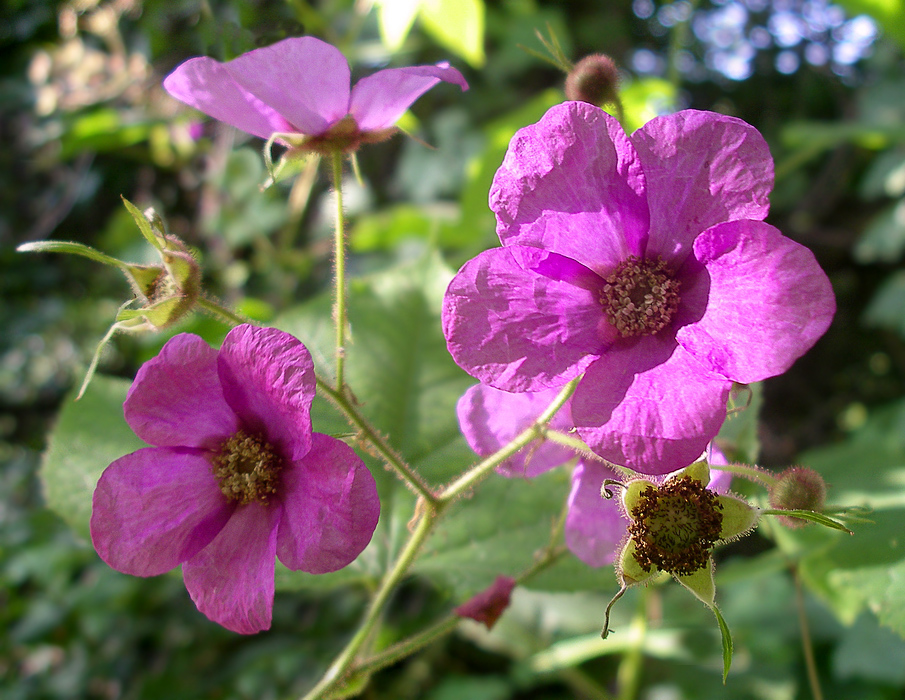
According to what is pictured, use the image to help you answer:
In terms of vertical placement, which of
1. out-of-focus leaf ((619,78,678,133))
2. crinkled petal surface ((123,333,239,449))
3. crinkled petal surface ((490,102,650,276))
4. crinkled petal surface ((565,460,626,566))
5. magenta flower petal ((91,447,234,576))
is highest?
crinkled petal surface ((490,102,650,276))

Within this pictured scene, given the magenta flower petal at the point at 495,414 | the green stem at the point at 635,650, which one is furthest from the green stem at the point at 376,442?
the green stem at the point at 635,650

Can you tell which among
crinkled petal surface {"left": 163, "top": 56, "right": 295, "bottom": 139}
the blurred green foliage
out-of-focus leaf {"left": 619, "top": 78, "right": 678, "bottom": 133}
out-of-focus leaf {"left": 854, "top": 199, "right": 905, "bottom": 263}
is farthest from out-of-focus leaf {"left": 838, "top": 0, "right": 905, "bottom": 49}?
crinkled petal surface {"left": 163, "top": 56, "right": 295, "bottom": 139}

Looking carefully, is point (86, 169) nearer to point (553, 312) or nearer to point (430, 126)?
point (430, 126)

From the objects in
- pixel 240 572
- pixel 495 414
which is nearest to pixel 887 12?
pixel 495 414

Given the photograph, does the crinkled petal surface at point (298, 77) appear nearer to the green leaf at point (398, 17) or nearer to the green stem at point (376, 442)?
the green stem at point (376, 442)

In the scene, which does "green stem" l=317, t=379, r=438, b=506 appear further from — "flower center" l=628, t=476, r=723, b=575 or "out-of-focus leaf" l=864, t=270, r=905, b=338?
"out-of-focus leaf" l=864, t=270, r=905, b=338

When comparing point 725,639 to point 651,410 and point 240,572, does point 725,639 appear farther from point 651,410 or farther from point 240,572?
point 240,572

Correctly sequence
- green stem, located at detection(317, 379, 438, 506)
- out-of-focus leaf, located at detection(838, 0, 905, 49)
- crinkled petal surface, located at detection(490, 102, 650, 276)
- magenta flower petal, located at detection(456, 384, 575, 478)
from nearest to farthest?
crinkled petal surface, located at detection(490, 102, 650, 276)
green stem, located at detection(317, 379, 438, 506)
magenta flower petal, located at detection(456, 384, 575, 478)
out-of-focus leaf, located at detection(838, 0, 905, 49)
